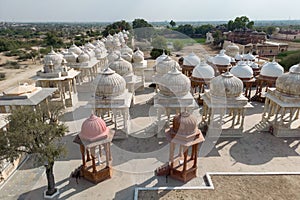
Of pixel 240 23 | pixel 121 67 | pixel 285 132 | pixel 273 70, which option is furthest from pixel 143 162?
pixel 240 23

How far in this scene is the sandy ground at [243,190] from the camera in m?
12.7

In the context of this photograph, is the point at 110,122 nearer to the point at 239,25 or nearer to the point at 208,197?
the point at 208,197

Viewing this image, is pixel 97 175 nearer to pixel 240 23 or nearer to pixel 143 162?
pixel 143 162

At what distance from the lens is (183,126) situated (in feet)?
42.9

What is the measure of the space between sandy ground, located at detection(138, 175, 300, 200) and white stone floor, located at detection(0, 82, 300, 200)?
92 cm

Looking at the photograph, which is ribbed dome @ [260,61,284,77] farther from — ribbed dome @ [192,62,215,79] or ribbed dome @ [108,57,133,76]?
ribbed dome @ [108,57,133,76]

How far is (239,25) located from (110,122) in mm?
89761

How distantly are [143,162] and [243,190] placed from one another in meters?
6.51

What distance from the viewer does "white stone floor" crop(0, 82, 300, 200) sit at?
1341 cm

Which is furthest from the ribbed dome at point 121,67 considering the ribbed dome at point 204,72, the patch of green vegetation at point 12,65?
the patch of green vegetation at point 12,65

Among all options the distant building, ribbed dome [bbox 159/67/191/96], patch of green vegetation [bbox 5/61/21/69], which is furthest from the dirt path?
the distant building

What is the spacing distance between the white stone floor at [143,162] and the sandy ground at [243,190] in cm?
92

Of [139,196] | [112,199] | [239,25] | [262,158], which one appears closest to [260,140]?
[262,158]

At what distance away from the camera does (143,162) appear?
15984 mm
